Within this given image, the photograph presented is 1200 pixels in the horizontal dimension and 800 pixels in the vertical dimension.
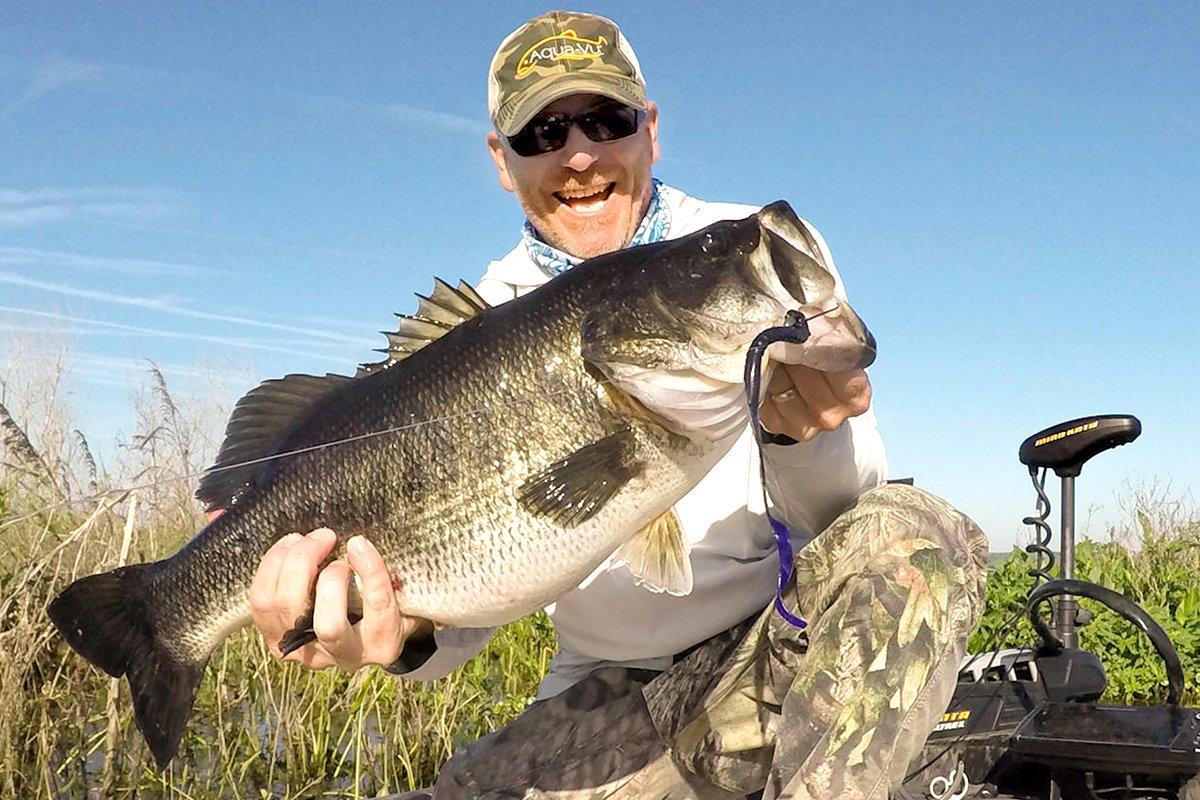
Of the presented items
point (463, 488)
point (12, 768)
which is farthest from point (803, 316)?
point (12, 768)

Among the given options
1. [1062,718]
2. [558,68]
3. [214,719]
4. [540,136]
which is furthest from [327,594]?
[214,719]

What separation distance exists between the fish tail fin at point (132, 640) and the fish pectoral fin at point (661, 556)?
3.75 ft

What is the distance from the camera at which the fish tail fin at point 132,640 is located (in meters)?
2.71

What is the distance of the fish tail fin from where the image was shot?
271 centimetres

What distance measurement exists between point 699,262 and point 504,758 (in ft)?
6.02

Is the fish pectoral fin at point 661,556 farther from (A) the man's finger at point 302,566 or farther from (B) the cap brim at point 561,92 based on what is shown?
(B) the cap brim at point 561,92

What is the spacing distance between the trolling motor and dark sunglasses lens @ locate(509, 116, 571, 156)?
6.36 ft

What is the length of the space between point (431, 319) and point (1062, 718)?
230cm

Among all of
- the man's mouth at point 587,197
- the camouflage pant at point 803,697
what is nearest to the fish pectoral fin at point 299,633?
the camouflage pant at point 803,697

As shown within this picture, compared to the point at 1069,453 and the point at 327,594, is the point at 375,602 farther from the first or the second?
the point at 1069,453

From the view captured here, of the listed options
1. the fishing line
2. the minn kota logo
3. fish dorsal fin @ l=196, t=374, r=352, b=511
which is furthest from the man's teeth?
the fishing line

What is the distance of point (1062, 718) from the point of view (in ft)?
11.0

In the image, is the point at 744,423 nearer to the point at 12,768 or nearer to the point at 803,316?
the point at 803,316

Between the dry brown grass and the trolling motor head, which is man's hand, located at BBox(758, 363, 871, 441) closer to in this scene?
the trolling motor head
